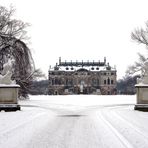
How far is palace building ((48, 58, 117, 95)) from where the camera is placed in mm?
156625

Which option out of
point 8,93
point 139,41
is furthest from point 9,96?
point 139,41

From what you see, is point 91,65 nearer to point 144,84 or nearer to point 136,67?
point 136,67

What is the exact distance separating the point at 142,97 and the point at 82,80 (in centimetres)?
12906

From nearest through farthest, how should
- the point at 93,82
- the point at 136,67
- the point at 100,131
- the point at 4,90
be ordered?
the point at 100,131, the point at 4,90, the point at 136,67, the point at 93,82

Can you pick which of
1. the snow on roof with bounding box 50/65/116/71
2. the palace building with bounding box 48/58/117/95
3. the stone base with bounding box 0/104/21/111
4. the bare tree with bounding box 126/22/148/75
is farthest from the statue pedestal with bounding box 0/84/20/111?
the snow on roof with bounding box 50/65/116/71

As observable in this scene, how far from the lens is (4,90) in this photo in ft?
94.1

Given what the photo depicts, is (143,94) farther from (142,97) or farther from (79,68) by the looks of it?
(79,68)

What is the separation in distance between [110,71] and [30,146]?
14961cm

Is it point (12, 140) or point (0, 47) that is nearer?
point (12, 140)

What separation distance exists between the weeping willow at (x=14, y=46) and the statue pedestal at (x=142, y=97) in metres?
14.5

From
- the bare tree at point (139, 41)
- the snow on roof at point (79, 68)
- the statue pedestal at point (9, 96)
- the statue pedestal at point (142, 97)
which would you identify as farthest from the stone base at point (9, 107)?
the snow on roof at point (79, 68)

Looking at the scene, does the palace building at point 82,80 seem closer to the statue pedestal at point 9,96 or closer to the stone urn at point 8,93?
the stone urn at point 8,93

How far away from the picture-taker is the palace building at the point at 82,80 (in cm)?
15662

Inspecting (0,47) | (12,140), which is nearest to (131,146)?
(12,140)
